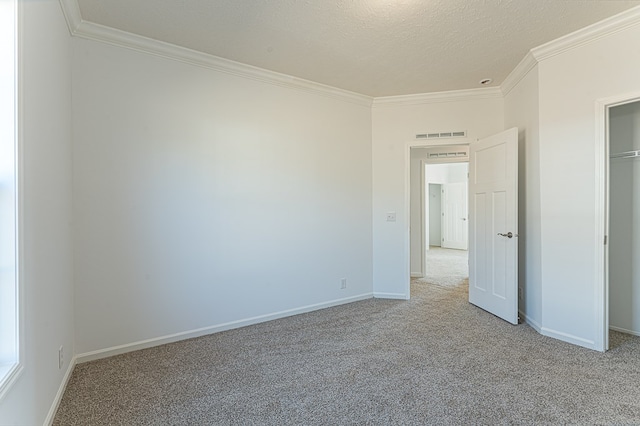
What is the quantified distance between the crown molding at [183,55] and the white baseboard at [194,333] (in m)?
2.56

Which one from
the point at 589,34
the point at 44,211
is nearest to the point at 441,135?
the point at 589,34

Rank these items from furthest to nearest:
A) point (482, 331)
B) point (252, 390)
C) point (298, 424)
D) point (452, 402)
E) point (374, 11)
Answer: point (482, 331), point (374, 11), point (252, 390), point (452, 402), point (298, 424)

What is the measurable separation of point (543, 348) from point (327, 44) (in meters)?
3.31

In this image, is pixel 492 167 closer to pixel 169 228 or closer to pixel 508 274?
pixel 508 274

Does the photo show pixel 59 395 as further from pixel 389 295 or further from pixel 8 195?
pixel 389 295

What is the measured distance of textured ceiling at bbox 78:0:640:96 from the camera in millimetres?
2531

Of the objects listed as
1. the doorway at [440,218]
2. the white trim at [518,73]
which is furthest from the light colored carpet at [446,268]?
the white trim at [518,73]

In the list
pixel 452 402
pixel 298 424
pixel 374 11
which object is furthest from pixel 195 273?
pixel 374 11

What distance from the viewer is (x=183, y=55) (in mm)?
3189

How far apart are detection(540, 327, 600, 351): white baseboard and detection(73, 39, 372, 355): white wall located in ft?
6.98

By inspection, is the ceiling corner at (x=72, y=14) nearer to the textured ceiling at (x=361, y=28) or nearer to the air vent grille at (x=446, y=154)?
the textured ceiling at (x=361, y=28)

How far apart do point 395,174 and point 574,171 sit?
2.01m

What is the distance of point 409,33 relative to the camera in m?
2.92

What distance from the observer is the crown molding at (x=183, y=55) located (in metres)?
2.68
